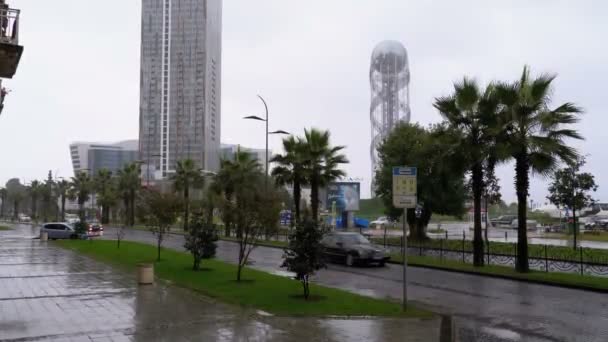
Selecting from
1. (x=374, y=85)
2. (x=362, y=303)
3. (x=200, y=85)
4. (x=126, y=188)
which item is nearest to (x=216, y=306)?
(x=362, y=303)

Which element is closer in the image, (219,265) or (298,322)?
(298,322)

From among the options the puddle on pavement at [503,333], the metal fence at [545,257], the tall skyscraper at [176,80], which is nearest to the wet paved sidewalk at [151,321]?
the puddle on pavement at [503,333]

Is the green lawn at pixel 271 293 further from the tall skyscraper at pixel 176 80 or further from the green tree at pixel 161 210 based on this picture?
the tall skyscraper at pixel 176 80

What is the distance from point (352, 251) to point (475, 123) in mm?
7112

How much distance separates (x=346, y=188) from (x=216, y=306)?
43.7 meters

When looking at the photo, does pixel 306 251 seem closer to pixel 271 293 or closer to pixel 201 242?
pixel 271 293

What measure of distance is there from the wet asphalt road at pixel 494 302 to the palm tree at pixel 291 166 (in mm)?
13328

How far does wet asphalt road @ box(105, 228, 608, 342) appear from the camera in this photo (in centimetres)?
1030

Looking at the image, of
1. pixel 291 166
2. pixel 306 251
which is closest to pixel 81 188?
pixel 291 166

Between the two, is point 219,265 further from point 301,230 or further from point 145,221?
point 301,230

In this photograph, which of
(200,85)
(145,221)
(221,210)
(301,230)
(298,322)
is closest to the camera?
(298,322)

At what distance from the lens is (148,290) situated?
14648 mm

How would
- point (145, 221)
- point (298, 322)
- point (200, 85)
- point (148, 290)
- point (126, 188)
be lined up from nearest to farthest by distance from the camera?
point (298, 322) → point (148, 290) → point (145, 221) → point (126, 188) → point (200, 85)

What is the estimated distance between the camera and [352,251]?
928 inches
